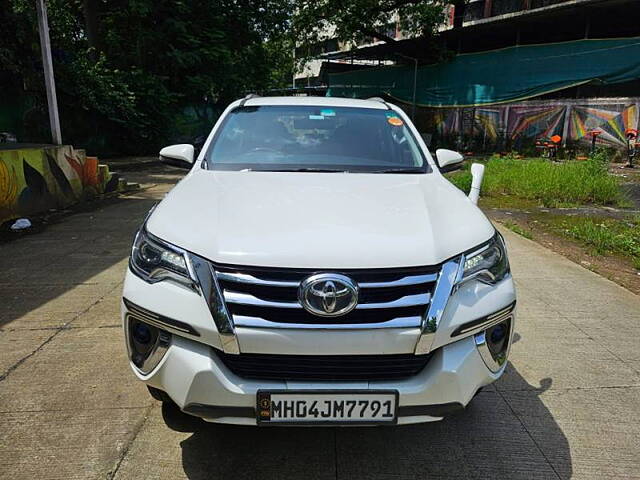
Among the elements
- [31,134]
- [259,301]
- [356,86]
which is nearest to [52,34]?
[31,134]

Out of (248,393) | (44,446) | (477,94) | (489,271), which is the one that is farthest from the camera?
(477,94)

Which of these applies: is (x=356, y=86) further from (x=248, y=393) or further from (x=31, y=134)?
(x=248, y=393)

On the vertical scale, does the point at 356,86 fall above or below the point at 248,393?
above

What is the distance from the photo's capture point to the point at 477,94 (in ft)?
66.4

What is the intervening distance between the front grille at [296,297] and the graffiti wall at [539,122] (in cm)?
1634

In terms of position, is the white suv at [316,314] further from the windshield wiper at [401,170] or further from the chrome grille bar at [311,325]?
the windshield wiper at [401,170]

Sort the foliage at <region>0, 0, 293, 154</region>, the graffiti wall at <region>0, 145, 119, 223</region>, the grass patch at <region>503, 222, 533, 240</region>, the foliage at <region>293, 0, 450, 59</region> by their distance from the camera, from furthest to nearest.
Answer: the foliage at <region>293, 0, 450, 59</region> < the foliage at <region>0, 0, 293, 154</region> < the graffiti wall at <region>0, 145, 119, 223</region> < the grass patch at <region>503, 222, 533, 240</region>

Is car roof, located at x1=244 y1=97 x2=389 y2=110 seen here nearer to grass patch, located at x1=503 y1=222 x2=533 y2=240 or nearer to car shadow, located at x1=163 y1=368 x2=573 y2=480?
car shadow, located at x1=163 y1=368 x2=573 y2=480

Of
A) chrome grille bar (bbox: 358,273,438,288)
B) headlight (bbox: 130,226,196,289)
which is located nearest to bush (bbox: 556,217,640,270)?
chrome grille bar (bbox: 358,273,438,288)

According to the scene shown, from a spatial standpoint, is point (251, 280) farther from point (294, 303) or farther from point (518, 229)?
point (518, 229)

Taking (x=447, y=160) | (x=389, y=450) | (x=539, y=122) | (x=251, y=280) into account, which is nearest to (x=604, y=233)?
(x=447, y=160)

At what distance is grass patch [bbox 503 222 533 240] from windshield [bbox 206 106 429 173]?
3.93 m

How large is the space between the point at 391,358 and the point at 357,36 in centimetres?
2406

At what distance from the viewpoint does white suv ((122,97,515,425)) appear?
6.22 feet
